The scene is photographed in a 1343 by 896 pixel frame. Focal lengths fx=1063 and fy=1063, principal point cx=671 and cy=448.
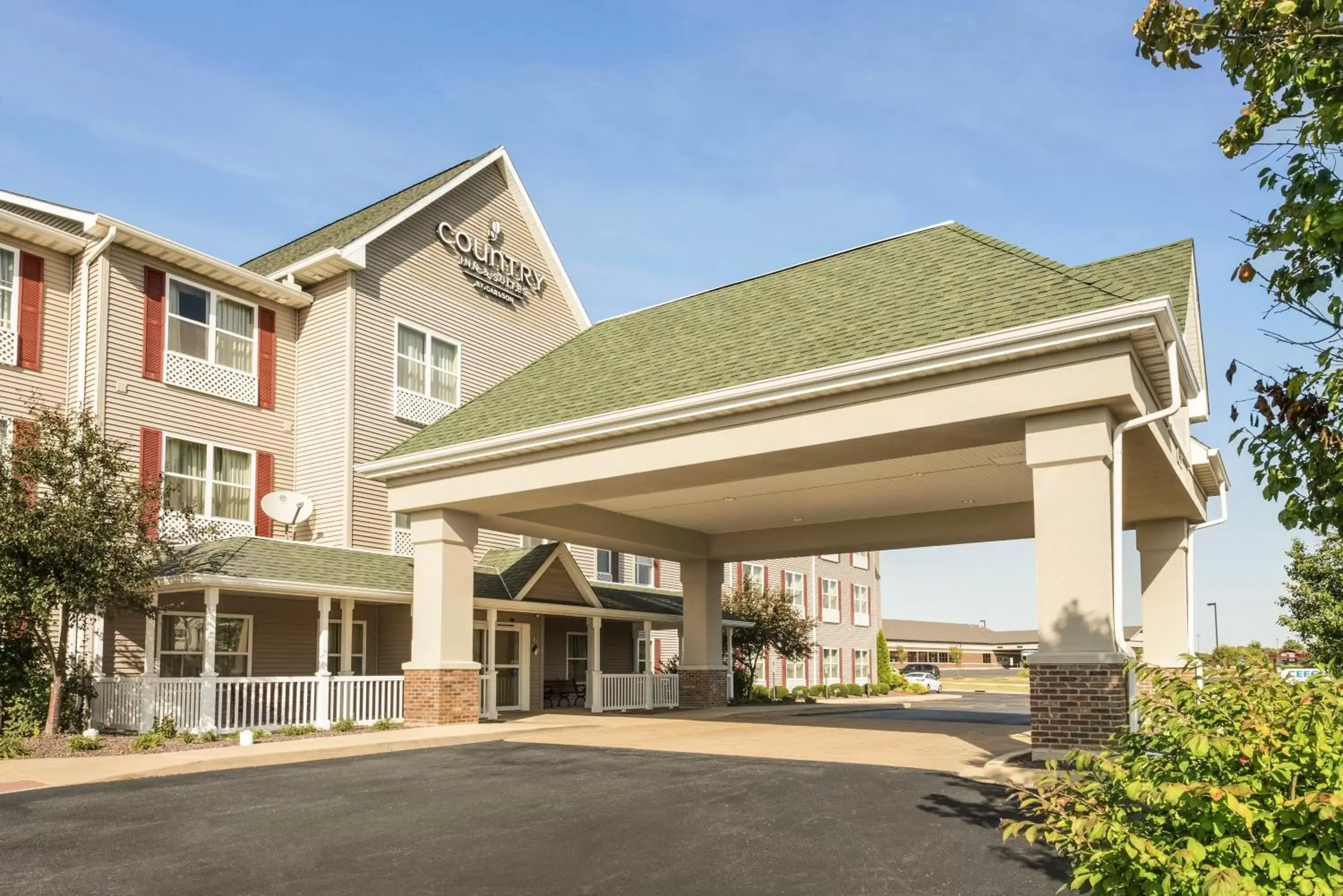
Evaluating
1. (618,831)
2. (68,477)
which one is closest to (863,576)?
(68,477)

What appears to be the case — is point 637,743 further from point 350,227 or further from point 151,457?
point 350,227

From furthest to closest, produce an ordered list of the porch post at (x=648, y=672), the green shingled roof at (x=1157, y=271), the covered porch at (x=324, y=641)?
1. the porch post at (x=648, y=672)
2. the covered porch at (x=324, y=641)
3. the green shingled roof at (x=1157, y=271)

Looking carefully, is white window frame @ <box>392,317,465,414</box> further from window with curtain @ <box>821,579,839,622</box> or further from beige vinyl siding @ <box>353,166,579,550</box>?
window with curtain @ <box>821,579,839,622</box>

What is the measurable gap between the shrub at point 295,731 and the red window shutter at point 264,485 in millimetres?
5163

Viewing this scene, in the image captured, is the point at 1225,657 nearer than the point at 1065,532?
Yes

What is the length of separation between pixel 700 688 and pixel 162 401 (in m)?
14.8

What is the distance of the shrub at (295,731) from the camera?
19.4m

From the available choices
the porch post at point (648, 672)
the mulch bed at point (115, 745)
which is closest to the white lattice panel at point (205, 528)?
the mulch bed at point (115, 745)

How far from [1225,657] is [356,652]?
22346 millimetres

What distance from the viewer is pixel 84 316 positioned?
69.0 feet

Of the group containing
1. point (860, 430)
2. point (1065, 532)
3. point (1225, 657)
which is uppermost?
point (860, 430)

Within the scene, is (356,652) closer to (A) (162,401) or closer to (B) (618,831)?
(A) (162,401)

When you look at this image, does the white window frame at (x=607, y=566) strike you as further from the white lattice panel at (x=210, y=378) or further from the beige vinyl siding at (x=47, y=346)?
the beige vinyl siding at (x=47, y=346)

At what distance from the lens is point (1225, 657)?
5.36 meters
